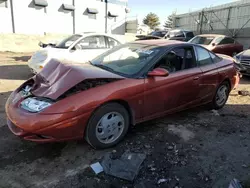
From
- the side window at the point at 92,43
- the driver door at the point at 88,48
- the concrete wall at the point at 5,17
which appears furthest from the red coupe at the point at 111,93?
the concrete wall at the point at 5,17

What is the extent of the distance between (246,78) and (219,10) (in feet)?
50.9

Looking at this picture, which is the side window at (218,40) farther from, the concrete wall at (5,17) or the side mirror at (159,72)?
the concrete wall at (5,17)

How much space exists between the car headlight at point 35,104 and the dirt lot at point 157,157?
2.28ft

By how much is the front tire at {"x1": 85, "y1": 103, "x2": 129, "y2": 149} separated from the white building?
65.6ft

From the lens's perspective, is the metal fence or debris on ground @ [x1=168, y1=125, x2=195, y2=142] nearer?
debris on ground @ [x1=168, y1=125, x2=195, y2=142]

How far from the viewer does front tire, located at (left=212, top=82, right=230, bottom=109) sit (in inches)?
199

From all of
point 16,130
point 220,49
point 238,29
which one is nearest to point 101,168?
point 16,130

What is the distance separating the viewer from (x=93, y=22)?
88.2 ft

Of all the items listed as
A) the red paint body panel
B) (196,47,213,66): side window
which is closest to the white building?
the red paint body panel

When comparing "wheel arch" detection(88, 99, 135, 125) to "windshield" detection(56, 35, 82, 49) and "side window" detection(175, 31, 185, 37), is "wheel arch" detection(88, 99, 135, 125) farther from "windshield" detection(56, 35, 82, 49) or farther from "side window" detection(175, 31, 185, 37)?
A: "side window" detection(175, 31, 185, 37)

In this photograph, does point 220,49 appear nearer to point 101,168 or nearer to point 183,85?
point 183,85

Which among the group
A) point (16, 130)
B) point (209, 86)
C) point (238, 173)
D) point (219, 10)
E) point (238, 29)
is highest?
point (219, 10)

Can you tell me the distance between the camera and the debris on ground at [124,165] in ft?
9.28

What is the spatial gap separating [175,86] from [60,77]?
6.17ft
